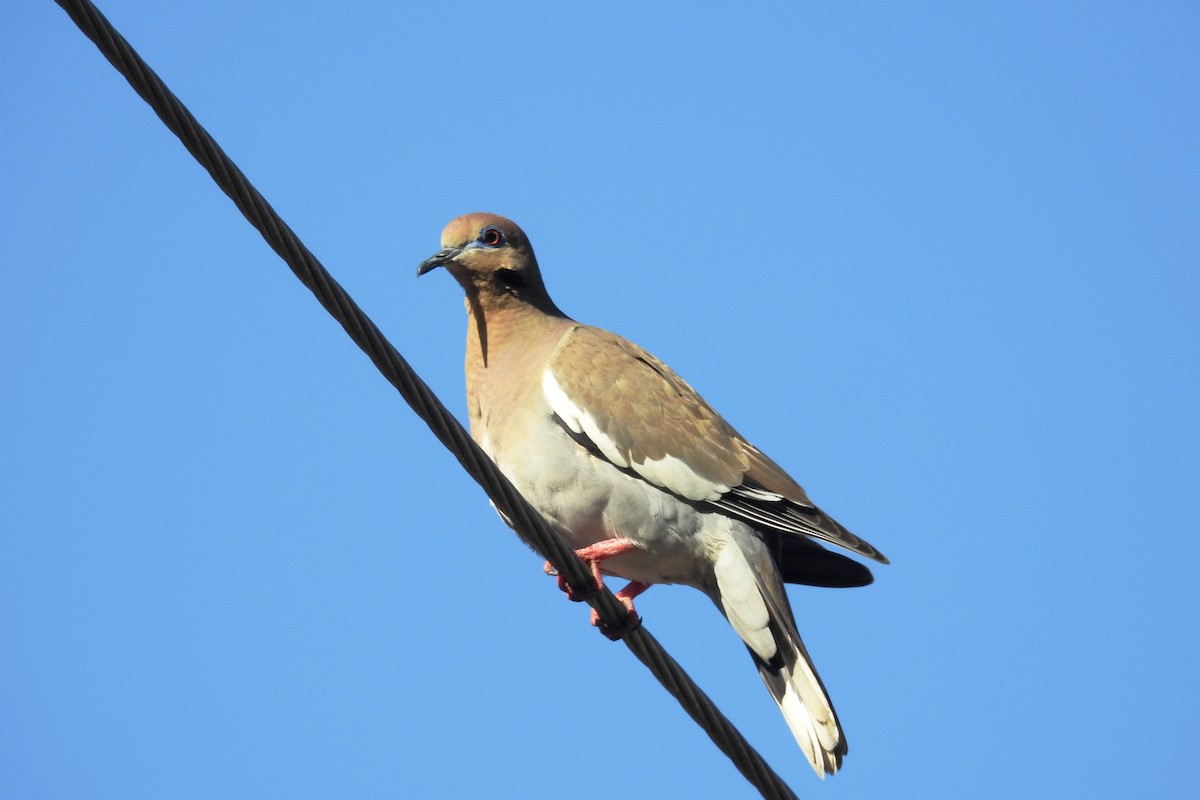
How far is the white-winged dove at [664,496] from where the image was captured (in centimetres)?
482

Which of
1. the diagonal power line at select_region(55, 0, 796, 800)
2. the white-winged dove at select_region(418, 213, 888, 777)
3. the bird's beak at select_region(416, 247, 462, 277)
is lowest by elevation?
the diagonal power line at select_region(55, 0, 796, 800)

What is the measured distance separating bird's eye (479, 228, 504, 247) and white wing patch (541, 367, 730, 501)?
3.10 ft

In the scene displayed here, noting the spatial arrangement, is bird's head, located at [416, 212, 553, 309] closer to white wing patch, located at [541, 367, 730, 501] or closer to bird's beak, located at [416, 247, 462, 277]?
bird's beak, located at [416, 247, 462, 277]

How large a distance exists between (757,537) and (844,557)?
0.43 m

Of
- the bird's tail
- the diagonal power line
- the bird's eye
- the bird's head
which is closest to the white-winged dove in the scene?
the bird's tail

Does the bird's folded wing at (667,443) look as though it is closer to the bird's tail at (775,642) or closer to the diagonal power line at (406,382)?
the bird's tail at (775,642)

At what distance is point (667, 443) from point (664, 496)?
9.0 inches

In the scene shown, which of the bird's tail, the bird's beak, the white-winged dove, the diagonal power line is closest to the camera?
the diagonal power line

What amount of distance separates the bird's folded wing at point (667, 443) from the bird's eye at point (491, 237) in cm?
55

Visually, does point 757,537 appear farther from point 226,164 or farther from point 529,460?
point 226,164

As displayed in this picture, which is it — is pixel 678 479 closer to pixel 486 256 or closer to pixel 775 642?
pixel 775 642

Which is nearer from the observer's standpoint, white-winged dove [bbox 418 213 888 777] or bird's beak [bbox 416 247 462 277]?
white-winged dove [bbox 418 213 888 777]

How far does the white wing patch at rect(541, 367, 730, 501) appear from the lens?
16.1ft

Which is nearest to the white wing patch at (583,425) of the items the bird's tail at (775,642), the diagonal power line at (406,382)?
the bird's tail at (775,642)
